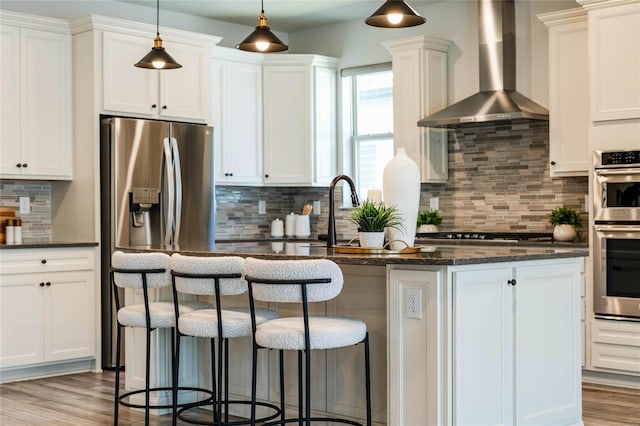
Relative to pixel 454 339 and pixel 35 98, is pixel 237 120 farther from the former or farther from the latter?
pixel 454 339

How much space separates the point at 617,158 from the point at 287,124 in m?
3.07

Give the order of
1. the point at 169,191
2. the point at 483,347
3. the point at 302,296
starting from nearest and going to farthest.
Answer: the point at 302,296 < the point at 483,347 < the point at 169,191

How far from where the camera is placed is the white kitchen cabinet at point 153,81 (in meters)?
6.45

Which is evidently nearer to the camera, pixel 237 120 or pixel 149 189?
pixel 149 189

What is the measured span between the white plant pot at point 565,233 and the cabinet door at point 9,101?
3.75 metres

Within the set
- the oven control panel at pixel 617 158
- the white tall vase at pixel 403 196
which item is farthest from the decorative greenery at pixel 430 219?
the white tall vase at pixel 403 196

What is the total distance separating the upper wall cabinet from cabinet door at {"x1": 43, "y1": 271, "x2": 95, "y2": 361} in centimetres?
362

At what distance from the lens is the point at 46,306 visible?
19.9ft

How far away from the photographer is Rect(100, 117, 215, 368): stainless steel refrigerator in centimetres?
632

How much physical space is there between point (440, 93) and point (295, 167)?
1468 millimetres

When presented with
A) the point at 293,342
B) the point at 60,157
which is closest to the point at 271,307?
the point at 293,342

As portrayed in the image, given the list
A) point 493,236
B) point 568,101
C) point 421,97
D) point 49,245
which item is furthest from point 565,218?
point 49,245

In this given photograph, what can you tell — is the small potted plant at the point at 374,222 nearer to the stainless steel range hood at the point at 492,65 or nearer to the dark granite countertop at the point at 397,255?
the dark granite countertop at the point at 397,255

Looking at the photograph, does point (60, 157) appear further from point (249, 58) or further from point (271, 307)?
point (271, 307)
